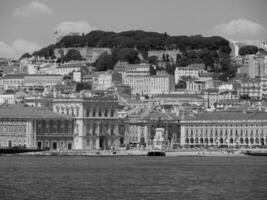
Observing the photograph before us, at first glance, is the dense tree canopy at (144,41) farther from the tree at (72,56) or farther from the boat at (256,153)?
the boat at (256,153)

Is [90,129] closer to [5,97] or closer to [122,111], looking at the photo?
[122,111]

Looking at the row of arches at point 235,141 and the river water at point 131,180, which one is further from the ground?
the row of arches at point 235,141

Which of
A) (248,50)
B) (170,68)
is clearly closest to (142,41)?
(170,68)

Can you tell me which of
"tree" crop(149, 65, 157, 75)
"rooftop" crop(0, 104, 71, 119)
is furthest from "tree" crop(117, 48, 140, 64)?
"rooftop" crop(0, 104, 71, 119)

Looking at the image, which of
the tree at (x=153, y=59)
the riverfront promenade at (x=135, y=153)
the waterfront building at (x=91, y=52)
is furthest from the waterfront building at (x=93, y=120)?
the waterfront building at (x=91, y=52)

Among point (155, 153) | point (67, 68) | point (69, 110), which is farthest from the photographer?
point (67, 68)

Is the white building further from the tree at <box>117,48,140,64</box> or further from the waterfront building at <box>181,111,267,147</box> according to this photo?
the waterfront building at <box>181,111,267,147</box>

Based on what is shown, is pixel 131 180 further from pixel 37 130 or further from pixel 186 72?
pixel 186 72
